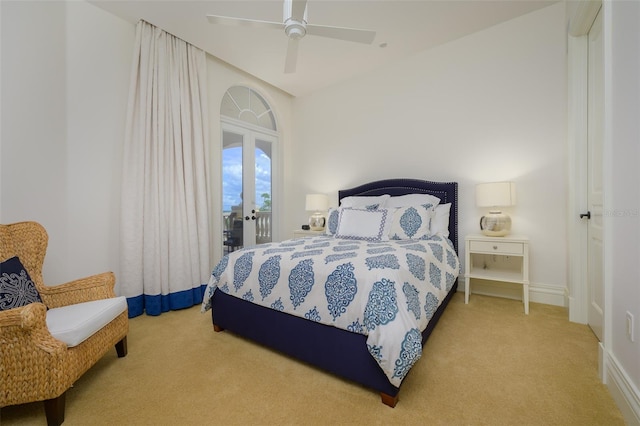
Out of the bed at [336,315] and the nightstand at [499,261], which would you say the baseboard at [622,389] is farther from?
the nightstand at [499,261]

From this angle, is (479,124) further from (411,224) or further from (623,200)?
(623,200)

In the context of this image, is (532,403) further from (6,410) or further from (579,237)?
(6,410)

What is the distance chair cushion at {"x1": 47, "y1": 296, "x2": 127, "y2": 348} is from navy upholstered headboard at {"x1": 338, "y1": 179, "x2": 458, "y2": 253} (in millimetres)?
2942

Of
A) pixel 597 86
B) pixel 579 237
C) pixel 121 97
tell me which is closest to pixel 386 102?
pixel 597 86

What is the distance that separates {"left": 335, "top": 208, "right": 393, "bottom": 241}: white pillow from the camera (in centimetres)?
277

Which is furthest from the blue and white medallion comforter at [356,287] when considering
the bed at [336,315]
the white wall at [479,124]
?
the white wall at [479,124]

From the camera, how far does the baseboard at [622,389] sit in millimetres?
1214

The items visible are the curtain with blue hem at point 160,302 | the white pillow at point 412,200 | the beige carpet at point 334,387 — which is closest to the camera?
the beige carpet at point 334,387

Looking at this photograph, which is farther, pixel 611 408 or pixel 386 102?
pixel 386 102

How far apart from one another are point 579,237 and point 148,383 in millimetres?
3413

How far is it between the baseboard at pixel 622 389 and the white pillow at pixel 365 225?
1.64m

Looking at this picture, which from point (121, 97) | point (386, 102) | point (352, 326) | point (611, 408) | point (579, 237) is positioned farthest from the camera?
point (386, 102)

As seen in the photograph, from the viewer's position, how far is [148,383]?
5.41 ft

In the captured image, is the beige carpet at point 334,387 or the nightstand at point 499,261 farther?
the nightstand at point 499,261
